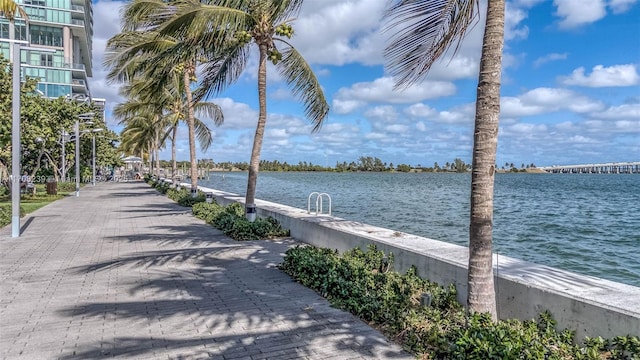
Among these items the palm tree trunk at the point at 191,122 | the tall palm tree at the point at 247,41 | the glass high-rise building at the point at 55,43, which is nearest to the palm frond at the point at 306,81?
the tall palm tree at the point at 247,41

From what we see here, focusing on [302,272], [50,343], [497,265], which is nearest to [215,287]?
[302,272]

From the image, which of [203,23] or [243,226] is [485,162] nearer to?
[203,23]

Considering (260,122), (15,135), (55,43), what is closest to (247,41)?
(260,122)

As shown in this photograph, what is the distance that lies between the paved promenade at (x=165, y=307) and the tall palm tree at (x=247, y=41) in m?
3.49

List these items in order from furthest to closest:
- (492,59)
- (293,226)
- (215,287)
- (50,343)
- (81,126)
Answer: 1. (81,126)
2. (293,226)
3. (215,287)
4. (50,343)
5. (492,59)

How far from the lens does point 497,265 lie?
5.10 metres

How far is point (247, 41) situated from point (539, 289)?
7836 mm

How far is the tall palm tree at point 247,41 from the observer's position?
7.59m

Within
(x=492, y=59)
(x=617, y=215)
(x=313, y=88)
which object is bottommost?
(x=617, y=215)

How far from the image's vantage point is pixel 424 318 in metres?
4.59

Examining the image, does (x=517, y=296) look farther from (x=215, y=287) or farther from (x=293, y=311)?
(x=215, y=287)

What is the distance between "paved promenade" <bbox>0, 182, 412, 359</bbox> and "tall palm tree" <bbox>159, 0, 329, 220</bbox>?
11.5 ft

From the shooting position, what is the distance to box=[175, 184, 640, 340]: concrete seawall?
3571 mm

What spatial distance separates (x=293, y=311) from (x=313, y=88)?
24.0 ft
